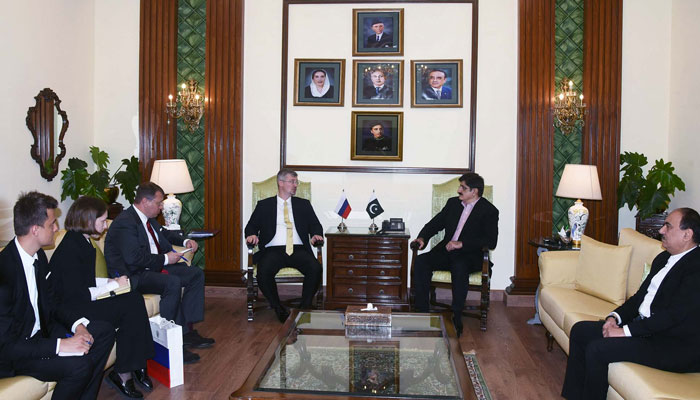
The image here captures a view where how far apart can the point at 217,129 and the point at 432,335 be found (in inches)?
152

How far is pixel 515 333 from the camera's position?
221 inches

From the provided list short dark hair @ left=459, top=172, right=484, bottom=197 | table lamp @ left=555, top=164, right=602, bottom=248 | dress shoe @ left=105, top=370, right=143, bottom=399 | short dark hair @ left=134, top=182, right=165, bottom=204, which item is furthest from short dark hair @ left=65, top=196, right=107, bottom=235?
table lamp @ left=555, top=164, right=602, bottom=248

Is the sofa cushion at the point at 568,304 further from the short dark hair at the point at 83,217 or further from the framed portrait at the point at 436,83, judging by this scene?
the short dark hair at the point at 83,217

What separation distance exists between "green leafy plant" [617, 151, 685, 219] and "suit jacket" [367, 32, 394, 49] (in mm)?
2822

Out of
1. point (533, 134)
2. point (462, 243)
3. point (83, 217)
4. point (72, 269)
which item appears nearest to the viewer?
point (72, 269)

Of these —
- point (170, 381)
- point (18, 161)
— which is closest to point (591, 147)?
point (170, 381)

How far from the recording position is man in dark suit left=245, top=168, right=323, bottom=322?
5.95 meters

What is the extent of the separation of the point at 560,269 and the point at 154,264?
11.1 feet

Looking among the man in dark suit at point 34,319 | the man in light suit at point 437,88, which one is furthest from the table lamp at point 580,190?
the man in dark suit at point 34,319

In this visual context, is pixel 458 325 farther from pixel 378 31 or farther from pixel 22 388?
pixel 22 388

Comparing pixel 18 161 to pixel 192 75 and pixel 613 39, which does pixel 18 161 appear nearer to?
pixel 192 75

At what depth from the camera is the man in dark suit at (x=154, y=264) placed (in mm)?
4574

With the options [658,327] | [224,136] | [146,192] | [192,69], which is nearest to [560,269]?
[658,327]

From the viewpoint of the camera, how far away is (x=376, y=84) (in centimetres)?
680
